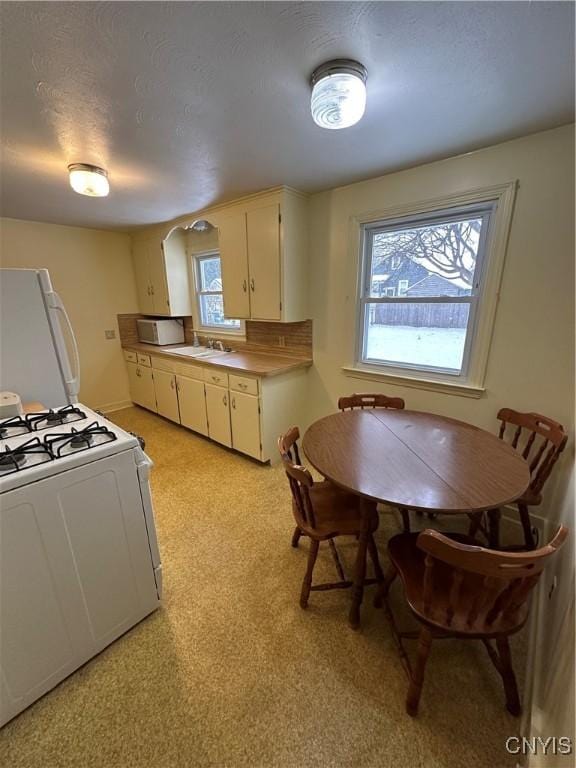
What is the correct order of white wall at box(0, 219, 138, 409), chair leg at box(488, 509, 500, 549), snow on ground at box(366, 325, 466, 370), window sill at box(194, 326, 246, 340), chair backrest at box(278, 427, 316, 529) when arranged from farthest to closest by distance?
window sill at box(194, 326, 246, 340)
white wall at box(0, 219, 138, 409)
snow on ground at box(366, 325, 466, 370)
chair leg at box(488, 509, 500, 549)
chair backrest at box(278, 427, 316, 529)

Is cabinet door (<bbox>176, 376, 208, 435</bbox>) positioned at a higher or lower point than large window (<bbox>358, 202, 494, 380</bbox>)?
lower

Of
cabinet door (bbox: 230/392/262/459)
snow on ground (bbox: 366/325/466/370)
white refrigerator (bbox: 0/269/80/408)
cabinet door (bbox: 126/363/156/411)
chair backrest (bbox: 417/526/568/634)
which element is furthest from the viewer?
cabinet door (bbox: 126/363/156/411)

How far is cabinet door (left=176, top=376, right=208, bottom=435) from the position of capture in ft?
10.2

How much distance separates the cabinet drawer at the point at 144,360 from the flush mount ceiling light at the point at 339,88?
10.5ft

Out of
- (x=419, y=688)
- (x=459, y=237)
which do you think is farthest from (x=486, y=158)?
(x=419, y=688)

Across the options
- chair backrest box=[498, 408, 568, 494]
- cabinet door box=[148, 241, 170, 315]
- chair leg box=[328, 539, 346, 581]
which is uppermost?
cabinet door box=[148, 241, 170, 315]

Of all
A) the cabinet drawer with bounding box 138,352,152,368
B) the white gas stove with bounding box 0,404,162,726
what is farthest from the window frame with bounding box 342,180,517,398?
the cabinet drawer with bounding box 138,352,152,368

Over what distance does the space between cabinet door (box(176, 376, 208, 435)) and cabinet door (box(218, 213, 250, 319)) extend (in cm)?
83

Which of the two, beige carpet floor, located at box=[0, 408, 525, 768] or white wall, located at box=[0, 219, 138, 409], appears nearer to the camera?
beige carpet floor, located at box=[0, 408, 525, 768]

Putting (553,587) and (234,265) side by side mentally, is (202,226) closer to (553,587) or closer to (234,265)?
(234,265)

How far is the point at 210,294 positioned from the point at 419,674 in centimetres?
375

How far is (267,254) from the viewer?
261 centimetres

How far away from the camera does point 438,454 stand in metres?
1.48

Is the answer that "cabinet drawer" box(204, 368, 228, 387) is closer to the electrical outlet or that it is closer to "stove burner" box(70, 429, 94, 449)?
"stove burner" box(70, 429, 94, 449)
